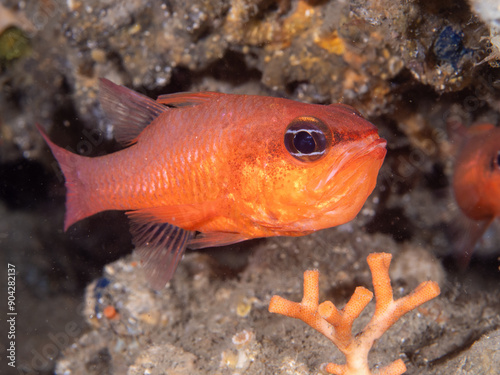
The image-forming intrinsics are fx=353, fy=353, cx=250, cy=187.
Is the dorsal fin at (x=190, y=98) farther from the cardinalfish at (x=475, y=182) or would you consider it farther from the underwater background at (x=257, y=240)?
the cardinalfish at (x=475, y=182)

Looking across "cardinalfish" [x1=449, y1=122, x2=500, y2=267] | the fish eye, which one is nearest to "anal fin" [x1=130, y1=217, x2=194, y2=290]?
the fish eye

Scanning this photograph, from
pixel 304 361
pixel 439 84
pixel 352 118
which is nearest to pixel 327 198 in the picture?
pixel 352 118

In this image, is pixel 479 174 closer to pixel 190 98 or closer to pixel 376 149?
pixel 376 149

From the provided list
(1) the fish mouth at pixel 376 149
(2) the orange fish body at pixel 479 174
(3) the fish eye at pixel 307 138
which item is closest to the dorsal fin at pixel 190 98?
(3) the fish eye at pixel 307 138

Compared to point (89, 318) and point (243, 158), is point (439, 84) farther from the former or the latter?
point (89, 318)
